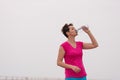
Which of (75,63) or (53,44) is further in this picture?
(53,44)

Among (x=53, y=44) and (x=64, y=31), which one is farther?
(x=53, y=44)

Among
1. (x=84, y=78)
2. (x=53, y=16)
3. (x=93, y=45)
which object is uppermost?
(x=53, y=16)

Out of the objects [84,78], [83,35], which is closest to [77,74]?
[84,78]

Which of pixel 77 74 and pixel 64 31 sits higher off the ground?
pixel 64 31

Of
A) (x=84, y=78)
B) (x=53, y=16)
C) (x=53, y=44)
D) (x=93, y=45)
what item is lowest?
(x=84, y=78)

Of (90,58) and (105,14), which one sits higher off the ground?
(105,14)

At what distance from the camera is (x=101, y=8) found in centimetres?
447

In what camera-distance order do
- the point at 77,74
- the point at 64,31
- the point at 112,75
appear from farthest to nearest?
the point at 112,75 → the point at 64,31 → the point at 77,74

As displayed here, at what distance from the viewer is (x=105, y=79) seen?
4309 mm

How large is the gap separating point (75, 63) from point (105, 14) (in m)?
2.84

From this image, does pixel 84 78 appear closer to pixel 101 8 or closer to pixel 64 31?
pixel 64 31

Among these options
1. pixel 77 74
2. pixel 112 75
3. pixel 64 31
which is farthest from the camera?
pixel 112 75

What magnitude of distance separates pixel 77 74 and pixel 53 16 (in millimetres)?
2806

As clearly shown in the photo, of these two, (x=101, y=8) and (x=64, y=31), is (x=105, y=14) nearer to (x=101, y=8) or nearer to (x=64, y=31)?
(x=101, y=8)
